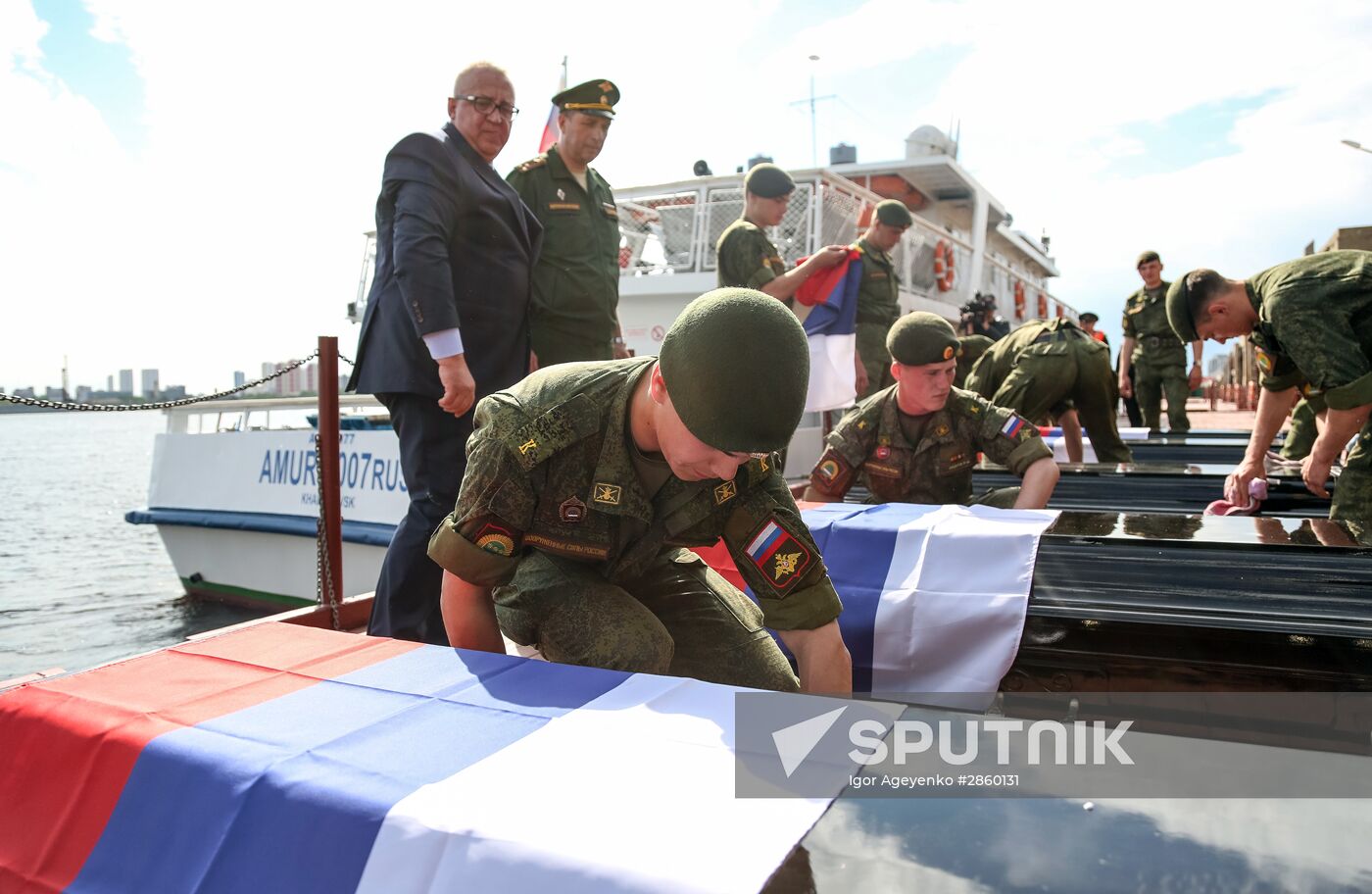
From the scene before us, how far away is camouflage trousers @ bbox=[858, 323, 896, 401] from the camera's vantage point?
5.32m

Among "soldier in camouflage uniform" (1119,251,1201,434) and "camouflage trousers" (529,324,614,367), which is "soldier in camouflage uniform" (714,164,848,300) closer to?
"camouflage trousers" (529,324,614,367)

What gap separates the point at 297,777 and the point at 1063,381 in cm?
446

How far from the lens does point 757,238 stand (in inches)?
174

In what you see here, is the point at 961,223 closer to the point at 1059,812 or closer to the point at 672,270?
the point at 672,270

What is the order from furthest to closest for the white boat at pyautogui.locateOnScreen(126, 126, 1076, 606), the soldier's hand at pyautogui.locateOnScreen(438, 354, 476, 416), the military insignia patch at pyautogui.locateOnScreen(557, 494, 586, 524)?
the white boat at pyautogui.locateOnScreen(126, 126, 1076, 606) < the soldier's hand at pyautogui.locateOnScreen(438, 354, 476, 416) < the military insignia patch at pyautogui.locateOnScreen(557, 494, 586, 524)

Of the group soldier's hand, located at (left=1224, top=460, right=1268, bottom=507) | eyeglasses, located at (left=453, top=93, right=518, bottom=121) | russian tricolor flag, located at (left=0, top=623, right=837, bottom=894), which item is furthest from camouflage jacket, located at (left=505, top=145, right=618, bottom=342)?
soldier's hand, located at (left=1224, top=460, right=1268, bottom=507)

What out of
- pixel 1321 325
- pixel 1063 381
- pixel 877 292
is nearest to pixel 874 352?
pixel 877 292

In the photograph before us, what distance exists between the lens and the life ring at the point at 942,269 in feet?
37.2

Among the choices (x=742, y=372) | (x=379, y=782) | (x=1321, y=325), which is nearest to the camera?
(x=379, y=782)

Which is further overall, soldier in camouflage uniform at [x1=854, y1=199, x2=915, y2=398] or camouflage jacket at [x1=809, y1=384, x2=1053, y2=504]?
soldier in camouflage uniform at [x1=854, y1=199, x2=915, y2=398]

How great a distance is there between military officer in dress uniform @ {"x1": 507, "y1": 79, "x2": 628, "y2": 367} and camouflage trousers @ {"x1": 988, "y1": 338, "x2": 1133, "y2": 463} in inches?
99.4

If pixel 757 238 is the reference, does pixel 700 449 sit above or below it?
below

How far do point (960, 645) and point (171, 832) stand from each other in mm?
1633

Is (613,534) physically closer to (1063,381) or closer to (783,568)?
(783,568)
